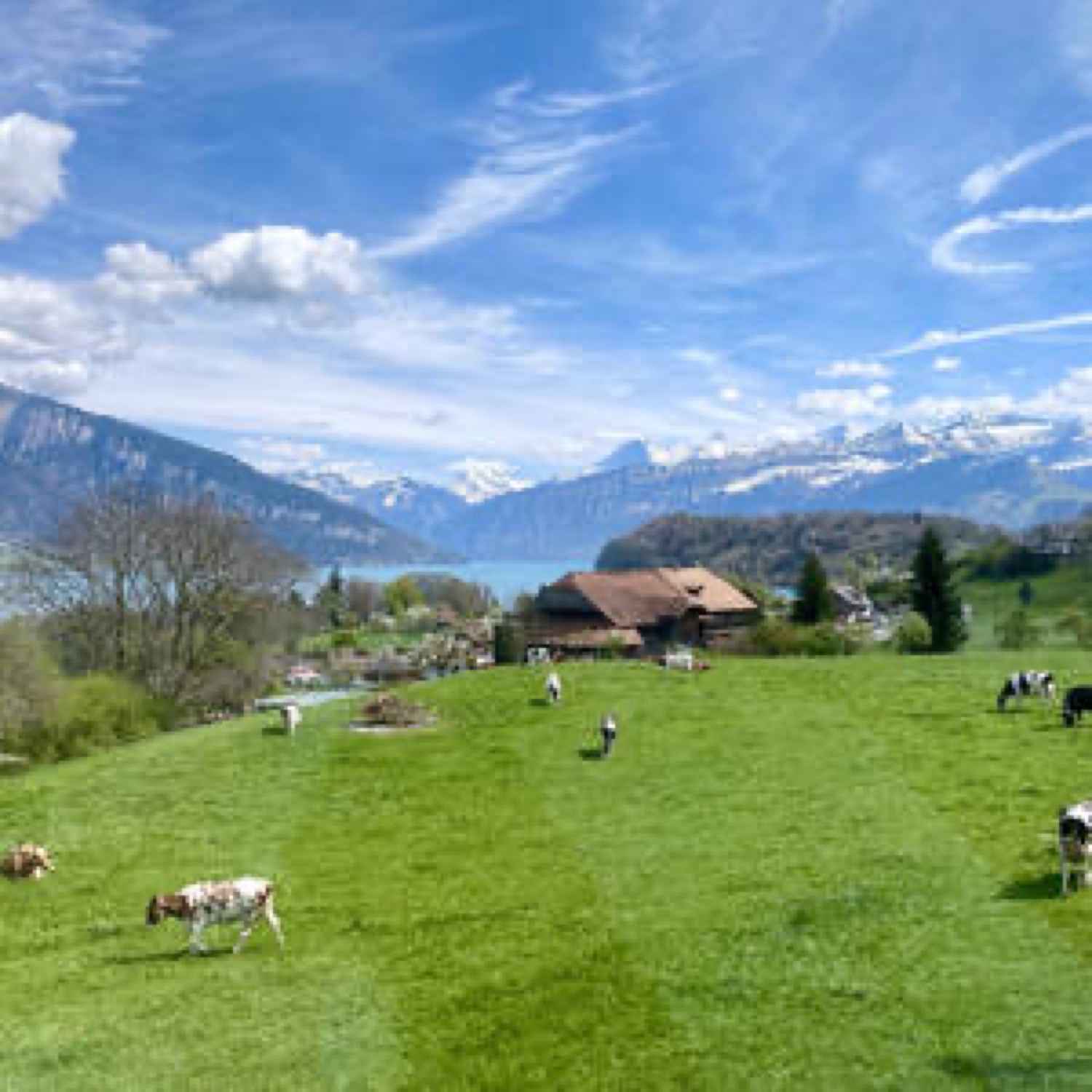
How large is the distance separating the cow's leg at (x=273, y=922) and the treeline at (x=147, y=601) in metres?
38.8

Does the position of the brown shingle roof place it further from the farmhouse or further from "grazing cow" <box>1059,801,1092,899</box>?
"grazing cow" <box>1059,801,1092,899</box>

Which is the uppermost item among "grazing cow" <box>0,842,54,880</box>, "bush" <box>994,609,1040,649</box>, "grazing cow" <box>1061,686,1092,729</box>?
"bush" <box>994,609,1040,649</box>

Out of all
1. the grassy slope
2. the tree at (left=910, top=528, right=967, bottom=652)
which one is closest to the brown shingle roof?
the tree at (left=910, top=528, right=967, bottom=652)

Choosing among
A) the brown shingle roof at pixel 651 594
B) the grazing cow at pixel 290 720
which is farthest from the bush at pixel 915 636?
the grazing cow at pixel 290 720

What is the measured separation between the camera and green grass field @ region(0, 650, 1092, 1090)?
45.4ft

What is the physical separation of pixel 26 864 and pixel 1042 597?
18972 centimetres

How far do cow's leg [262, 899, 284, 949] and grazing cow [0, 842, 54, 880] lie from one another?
9.86 m

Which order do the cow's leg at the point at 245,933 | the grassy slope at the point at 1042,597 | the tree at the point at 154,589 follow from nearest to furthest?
the cow's leg at the point at 245,933
the tree at the point at 154,589
the grassy slope at the point at 1042,597

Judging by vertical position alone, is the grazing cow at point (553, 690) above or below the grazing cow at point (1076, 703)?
below

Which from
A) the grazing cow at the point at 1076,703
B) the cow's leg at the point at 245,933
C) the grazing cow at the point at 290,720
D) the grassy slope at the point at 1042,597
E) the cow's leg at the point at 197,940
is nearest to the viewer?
the cow's leg at the point at 245,933

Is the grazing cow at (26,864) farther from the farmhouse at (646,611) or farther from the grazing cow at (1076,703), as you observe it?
the farmhouse at (646,611)

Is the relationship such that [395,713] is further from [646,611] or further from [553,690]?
[646,611]

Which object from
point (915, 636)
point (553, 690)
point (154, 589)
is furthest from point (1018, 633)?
point (154, 589)

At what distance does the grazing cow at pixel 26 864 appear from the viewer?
26109mm
